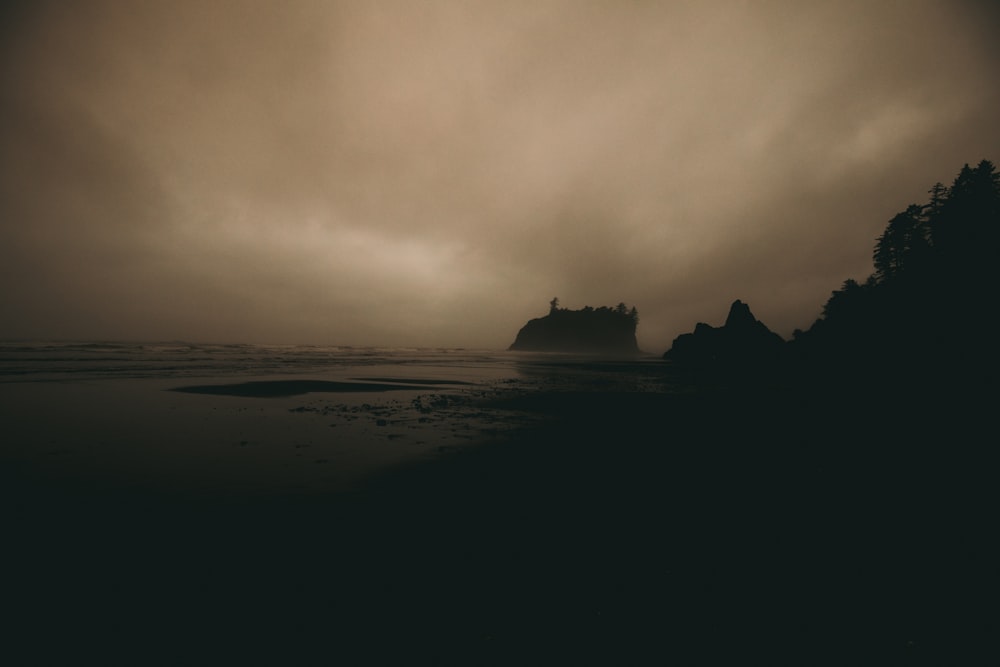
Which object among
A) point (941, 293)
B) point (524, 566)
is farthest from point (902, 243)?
point (524, 566)

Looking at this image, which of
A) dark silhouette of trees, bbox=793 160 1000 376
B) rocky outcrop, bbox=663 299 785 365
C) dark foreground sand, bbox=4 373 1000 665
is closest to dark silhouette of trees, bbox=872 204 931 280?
dark silhouette of trees, bbox=793 160 1000 376

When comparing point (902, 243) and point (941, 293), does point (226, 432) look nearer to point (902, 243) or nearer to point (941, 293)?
point (941, 293)

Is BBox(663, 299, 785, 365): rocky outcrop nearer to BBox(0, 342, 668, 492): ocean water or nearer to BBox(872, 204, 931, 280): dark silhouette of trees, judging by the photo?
BBox(872, 204, 931, 280): dark silhouette of trees

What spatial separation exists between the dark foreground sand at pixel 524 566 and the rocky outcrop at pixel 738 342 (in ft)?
268

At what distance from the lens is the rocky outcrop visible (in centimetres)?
8544

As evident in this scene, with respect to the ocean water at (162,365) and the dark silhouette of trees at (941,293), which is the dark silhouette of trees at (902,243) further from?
the ocean water at (162,365)

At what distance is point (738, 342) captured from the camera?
89812mm

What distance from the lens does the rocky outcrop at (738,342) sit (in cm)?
8544

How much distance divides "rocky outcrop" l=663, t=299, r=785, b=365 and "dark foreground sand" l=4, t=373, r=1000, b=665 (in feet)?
268

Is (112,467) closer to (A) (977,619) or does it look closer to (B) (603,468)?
(B) (603,468)

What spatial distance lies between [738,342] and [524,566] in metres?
102

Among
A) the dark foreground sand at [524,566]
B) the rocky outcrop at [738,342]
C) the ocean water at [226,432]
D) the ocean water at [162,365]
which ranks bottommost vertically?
the dark foreground sand at [524,566]

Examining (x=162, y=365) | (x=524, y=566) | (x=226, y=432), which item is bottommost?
(x=524, y=566)

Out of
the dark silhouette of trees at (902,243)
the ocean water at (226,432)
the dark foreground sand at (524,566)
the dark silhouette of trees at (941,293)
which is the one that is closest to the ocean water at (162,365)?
the ocean water at (226,432)
